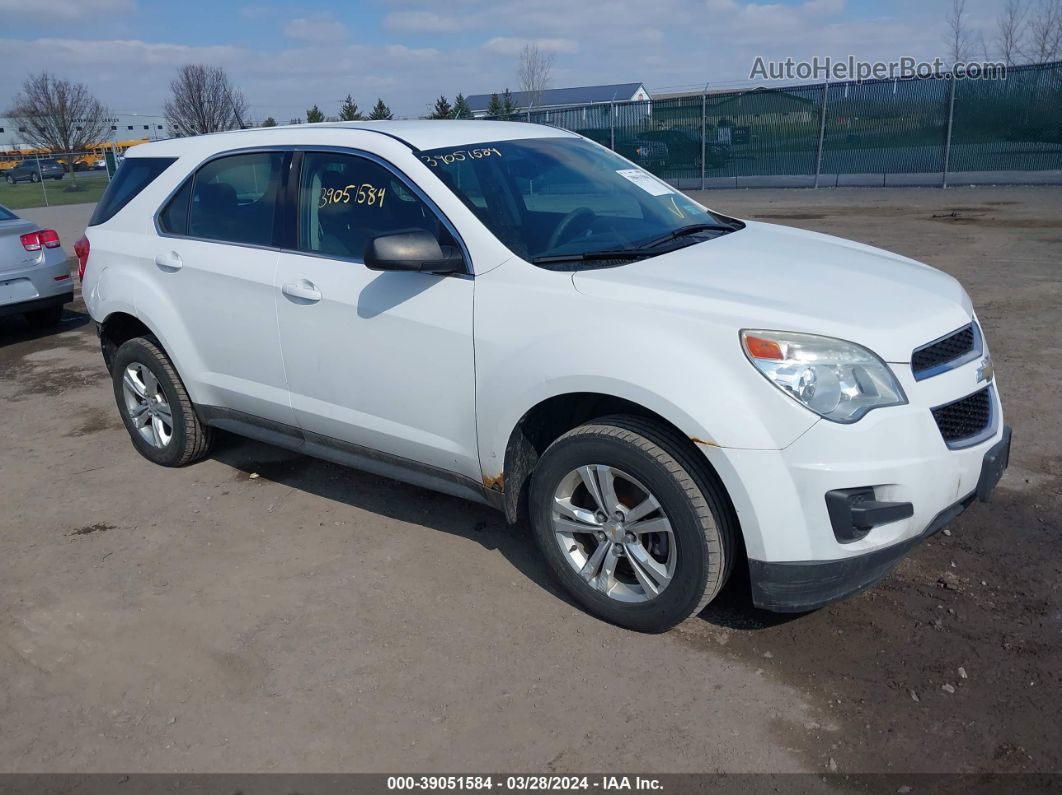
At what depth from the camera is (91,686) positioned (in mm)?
3332

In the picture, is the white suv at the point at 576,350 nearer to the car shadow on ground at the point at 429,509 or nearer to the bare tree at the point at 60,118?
the car shadow on ground at the point at 429,509

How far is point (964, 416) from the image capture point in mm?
3172

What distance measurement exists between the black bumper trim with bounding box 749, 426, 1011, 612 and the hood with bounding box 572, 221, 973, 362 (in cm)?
65

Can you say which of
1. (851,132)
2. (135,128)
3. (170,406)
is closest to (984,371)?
(170,406)

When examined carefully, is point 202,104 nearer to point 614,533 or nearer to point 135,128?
point 135,128

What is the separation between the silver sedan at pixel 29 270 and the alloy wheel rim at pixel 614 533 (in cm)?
752

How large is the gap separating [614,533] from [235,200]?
2.69 metres

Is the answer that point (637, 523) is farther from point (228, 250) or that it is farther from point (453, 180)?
point (228, 250)

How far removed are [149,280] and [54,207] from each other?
27.8 m

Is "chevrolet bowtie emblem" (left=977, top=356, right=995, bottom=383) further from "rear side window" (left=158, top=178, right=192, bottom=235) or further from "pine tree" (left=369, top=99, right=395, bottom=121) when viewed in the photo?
"pine tree" (left=369, top=99, right=395, bottom=121)

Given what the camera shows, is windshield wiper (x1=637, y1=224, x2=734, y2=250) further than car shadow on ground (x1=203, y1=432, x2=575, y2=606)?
No

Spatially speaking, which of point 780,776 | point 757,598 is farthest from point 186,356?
point 780,776

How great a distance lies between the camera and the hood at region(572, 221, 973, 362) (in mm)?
2998

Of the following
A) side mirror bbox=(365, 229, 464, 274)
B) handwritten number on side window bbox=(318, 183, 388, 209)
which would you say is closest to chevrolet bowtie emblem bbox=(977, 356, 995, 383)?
side mirror bbox=(365, 229, 464, 274)
